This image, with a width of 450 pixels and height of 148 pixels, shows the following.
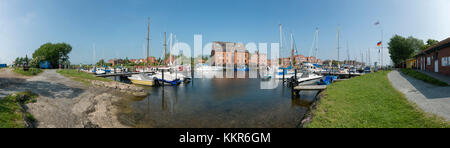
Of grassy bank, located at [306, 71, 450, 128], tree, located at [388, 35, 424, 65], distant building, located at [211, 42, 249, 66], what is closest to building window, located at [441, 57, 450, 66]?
grassy bank, located at [306, 71, 450, 128]

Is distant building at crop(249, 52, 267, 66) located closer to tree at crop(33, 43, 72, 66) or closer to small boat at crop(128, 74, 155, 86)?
small boat at crop(128, 74, 155, 86)

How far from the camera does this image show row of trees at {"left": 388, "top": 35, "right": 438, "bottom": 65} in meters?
36.4

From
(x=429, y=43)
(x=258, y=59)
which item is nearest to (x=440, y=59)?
(x=429, y=43)

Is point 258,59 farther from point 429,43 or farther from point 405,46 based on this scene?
point 429,43

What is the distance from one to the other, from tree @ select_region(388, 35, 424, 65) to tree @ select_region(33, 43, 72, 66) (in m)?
96.4

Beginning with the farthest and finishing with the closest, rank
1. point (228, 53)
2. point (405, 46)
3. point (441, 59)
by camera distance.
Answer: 1. point (228, 53)
2. point (405, 46)
3. point (441, 59)

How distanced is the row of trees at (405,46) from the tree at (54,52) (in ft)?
316

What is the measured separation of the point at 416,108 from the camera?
5961mm

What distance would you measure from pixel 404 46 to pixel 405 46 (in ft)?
0.55

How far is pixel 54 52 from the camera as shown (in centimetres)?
5341

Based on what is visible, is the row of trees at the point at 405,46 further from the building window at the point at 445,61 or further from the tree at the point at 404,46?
the building window at the point at 445,61

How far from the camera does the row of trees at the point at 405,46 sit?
1432 inches
